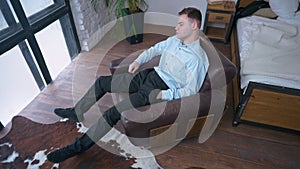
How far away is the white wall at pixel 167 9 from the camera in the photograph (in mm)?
2979

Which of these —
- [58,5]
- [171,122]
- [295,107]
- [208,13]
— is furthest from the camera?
[208,13]

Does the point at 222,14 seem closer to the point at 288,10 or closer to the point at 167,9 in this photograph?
the point at 288,10

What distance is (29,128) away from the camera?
67.8 inches

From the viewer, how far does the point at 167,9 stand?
10.3 feet

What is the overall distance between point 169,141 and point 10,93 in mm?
1521

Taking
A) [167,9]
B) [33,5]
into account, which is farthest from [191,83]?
[167,9]

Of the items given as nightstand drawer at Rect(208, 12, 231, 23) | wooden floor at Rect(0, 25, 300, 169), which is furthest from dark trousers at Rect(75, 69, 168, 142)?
nightstand drawer at Rect(208, 12, 231, 23)

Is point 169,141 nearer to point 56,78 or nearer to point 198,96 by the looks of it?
point 198,96

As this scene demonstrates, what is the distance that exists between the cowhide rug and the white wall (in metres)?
2.23

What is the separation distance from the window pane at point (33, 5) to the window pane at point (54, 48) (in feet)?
0.64

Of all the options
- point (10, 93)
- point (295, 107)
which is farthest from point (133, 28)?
point (295, 107)

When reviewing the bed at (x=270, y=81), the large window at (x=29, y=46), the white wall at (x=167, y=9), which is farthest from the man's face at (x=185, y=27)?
the white wall at (x=167, y=9)

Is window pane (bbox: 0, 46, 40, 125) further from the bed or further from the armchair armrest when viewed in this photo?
the bed

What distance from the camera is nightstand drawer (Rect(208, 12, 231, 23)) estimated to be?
256 cm
